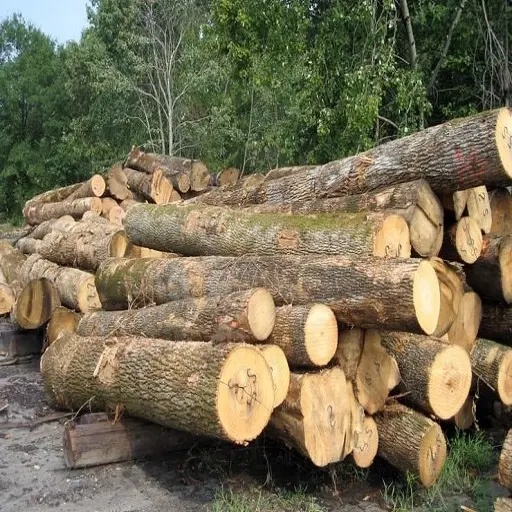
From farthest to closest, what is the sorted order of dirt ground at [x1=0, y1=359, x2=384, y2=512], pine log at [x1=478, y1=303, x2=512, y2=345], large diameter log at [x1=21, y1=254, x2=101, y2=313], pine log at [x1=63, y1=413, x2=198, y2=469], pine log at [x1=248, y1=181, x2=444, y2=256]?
large diameter log at [x1=21, y1=254, x2=101, y2=313]
pine log at [x1=478, y1=303, x2=512, y2=345]
pine log at [x1=63, y1=413, x2=198, y2=469]
pine log at [x1=248, y1=181, x2=444, y2=256]
dirt ground at [x1=0, y1=359, x2=384, y2=512]

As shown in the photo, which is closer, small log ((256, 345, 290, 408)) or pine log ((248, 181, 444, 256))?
small log ((256, 345, 290, 408))

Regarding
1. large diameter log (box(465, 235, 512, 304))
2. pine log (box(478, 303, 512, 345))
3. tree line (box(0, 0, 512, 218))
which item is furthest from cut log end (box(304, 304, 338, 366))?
tree line (box(0, 0, 512, 218))

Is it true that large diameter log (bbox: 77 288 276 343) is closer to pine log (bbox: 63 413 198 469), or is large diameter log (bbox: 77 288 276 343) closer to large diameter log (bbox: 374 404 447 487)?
pine log (bbox: 63 413 198 469)

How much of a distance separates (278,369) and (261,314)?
0.37m

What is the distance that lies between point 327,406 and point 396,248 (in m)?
1.26

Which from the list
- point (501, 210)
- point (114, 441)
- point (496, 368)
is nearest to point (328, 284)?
point (496, 368)

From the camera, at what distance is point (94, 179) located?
11.3 meters

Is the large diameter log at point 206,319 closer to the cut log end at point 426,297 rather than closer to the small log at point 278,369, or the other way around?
the small log at point 278,369

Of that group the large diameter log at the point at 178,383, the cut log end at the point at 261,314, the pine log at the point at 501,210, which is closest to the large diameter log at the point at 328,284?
the cut log end at the point at 261,314

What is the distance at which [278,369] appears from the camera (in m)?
4.08

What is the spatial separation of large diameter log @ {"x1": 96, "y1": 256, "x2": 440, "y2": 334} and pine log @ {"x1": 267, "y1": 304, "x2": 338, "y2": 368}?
4.5 inches

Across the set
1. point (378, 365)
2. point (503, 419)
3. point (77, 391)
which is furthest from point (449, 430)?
point (77, 391)

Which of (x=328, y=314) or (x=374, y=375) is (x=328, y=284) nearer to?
(x=328, y=314)

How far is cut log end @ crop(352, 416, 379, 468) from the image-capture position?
171 inches
